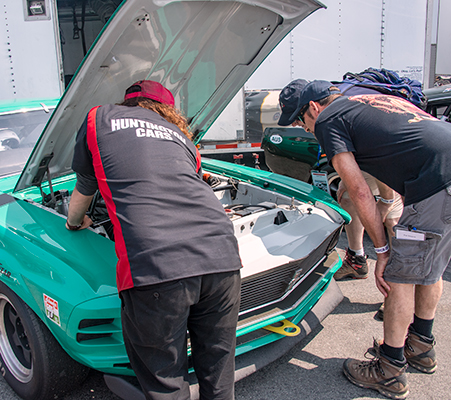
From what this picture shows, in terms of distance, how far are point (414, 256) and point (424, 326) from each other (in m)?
0.56

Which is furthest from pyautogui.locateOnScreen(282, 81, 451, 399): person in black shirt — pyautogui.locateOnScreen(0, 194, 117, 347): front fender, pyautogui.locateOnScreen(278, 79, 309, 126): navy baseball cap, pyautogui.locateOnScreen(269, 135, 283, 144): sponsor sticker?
pyautogui.locateOnScreen(269, 135, 283, 144): sponsor sticker

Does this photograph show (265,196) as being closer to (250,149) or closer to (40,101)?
(40,101)

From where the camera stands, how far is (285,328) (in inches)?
82.4

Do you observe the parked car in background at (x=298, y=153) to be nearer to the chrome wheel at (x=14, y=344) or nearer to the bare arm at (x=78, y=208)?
the bare arm at (x=78, y=208)

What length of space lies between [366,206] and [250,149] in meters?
3.82

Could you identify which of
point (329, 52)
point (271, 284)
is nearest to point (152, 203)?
point (271, 284)

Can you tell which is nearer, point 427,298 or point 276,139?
point 427,298

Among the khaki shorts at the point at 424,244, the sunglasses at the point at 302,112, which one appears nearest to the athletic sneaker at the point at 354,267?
the khaki shorts at the point at 424,244

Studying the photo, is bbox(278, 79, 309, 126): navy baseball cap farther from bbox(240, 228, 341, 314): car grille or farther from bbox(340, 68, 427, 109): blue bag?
bbox(240, 228, 341, 314): car grille

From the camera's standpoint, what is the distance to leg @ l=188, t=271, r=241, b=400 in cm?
144

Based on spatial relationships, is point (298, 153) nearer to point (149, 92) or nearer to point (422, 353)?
point (422, 353)

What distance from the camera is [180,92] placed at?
2.81 meters

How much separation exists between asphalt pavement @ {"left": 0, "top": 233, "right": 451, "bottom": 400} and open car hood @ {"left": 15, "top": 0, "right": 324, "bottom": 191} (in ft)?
4.55

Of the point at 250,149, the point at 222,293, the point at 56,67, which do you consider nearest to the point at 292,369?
the point at 222,293
